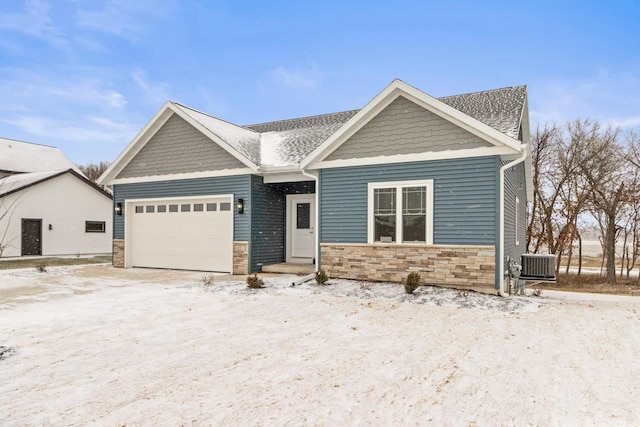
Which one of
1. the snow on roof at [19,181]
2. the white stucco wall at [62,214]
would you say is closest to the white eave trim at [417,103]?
the snow on roof at [19,181]

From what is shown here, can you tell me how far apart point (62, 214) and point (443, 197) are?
2142 cm

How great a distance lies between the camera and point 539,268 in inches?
419

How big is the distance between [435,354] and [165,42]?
2648 cm

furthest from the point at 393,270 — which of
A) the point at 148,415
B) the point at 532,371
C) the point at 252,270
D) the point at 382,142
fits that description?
the point at 148,415

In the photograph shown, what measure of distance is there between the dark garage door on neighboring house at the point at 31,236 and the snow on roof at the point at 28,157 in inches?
332

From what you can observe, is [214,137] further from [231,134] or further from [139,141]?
[139,141]

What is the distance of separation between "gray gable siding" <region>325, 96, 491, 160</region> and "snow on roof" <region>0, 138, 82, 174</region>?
87.8 feet

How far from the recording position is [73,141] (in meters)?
45.8

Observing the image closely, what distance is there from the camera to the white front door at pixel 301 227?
507 inches

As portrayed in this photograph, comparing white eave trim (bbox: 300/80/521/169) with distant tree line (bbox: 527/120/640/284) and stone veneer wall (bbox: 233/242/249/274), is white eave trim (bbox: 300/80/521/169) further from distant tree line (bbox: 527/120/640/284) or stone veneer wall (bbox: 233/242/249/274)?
distant tree line (bbox: 527/120/640/284)

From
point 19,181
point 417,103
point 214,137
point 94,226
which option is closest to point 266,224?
point 214,137

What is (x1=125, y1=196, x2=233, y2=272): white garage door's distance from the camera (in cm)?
1234

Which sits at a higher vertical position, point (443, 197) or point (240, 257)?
point (443, 197)

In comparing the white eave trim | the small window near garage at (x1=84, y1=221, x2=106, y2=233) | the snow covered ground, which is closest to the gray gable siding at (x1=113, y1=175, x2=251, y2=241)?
the white eave trim
